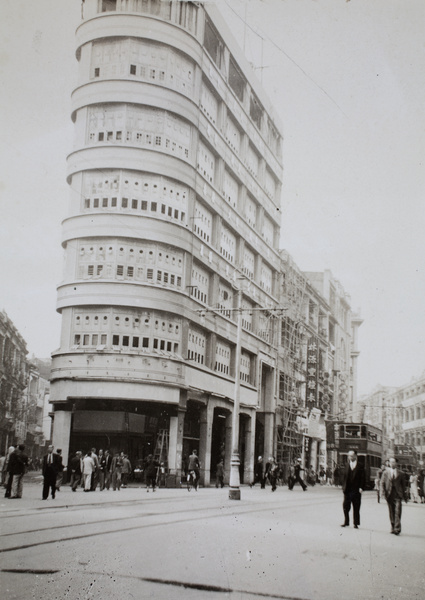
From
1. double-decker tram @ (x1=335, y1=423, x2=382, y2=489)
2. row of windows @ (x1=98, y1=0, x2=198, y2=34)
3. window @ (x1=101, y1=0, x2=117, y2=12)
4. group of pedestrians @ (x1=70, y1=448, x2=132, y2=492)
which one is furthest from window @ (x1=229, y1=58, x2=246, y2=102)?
group of pedestrians @ (x1=70, y1=448, x2=132, y2=492)

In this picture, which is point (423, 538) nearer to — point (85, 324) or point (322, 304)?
point (85, 324)

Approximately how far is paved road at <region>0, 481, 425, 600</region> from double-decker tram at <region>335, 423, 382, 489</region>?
29036 millimetres

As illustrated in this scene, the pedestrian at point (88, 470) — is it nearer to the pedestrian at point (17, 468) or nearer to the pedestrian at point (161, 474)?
the pedestrian at point (17, 468)

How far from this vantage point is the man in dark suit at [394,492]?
14406 millimetres

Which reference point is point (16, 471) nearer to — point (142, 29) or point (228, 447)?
point (142, 29)

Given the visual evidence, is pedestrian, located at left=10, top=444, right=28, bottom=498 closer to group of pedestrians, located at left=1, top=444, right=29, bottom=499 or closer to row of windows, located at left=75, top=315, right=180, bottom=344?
group of pedestrians, located at left=1, top=444, right=29, bottom=499

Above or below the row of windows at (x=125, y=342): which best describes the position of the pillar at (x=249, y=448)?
below

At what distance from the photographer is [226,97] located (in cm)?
3994

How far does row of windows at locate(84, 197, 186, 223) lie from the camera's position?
100 feet

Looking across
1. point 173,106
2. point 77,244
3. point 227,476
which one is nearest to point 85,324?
point 77,244

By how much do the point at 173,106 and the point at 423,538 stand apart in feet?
78.8

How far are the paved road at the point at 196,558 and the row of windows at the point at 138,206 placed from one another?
56.7ft

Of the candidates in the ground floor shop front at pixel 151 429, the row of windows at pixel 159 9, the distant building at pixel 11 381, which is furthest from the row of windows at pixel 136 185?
the ground floor shop front at pixel 151 429

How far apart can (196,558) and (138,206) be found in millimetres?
24043
